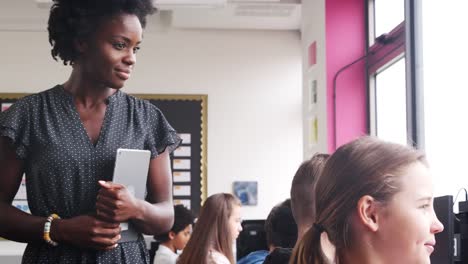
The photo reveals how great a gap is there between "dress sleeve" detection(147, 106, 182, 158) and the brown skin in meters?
0.02

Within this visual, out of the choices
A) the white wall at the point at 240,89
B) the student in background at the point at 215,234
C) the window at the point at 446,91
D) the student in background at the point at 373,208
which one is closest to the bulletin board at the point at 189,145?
the white wall at the point at 240,89

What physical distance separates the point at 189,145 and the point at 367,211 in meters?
5.27

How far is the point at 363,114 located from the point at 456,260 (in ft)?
7.81

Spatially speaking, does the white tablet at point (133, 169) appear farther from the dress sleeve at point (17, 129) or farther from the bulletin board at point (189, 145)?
the bulletin board at point (189, 145)

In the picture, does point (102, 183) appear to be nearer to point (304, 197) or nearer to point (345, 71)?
point (304, 197)

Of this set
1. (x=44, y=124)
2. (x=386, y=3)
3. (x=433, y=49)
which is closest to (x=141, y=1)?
(x=44, y=124)

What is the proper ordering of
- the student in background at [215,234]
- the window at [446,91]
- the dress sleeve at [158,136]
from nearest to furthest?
the dress sleeve at [158,136] → the window at [446,91] → the student in background at [215,234]

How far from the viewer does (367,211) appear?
4.19 feet

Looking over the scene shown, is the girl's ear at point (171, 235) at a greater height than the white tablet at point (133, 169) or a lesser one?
lesser

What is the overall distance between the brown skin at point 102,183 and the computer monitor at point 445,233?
3.62ft

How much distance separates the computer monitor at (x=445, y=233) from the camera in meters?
2.26

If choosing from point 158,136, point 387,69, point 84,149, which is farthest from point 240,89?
point 84,149

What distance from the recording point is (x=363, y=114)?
4785 mm

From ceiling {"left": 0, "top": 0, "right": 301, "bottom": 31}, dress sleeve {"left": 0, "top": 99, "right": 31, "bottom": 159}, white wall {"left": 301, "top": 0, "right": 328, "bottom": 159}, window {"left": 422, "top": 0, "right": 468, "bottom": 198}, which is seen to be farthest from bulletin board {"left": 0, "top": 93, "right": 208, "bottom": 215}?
dress sleeve {"left": 0, "top": 99, "right": 31, "bottom": 159}
